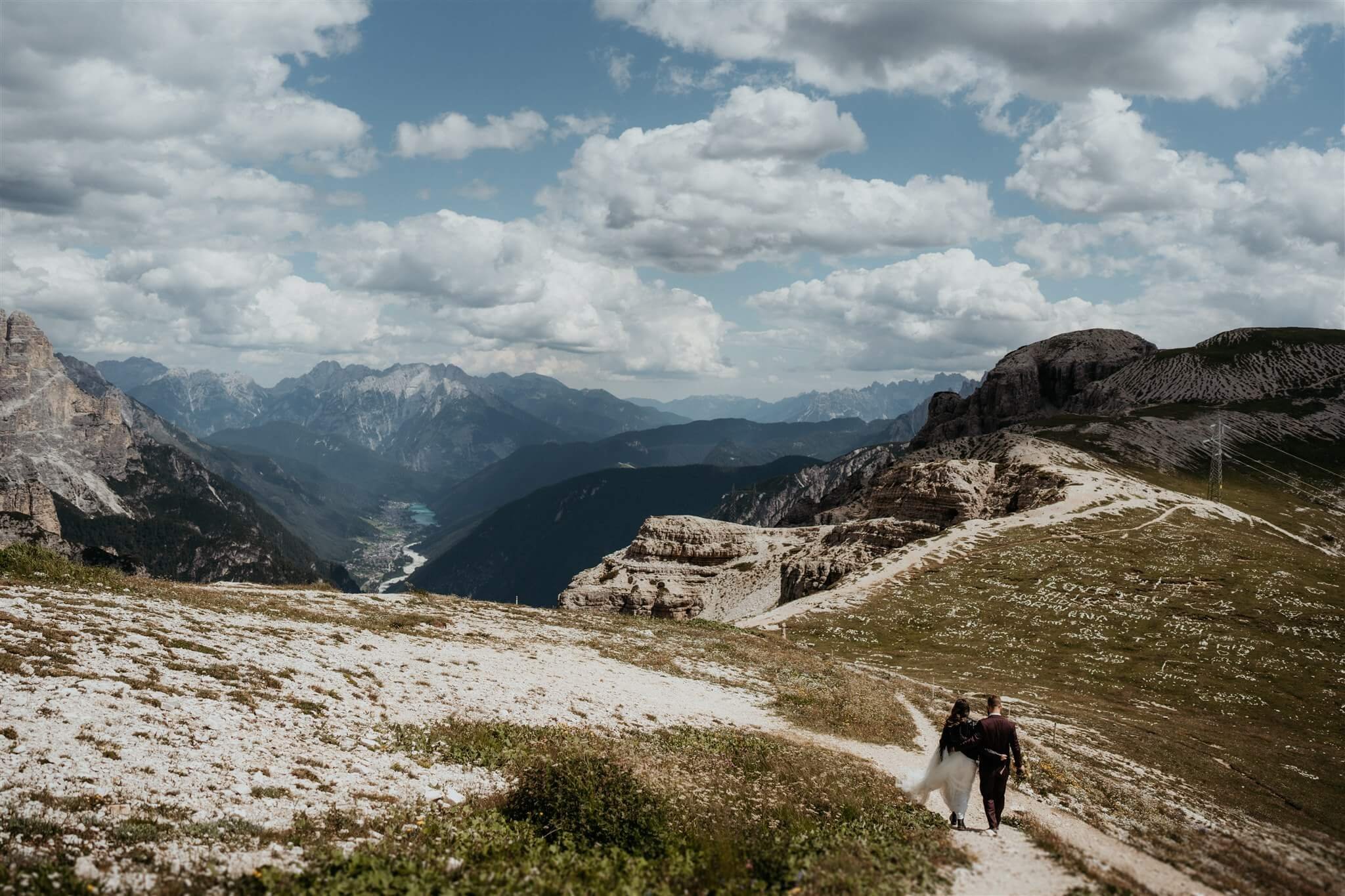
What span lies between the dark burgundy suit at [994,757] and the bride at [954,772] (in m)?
0.24

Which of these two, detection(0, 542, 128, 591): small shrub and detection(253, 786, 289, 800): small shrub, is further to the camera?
detection(0, 542, 128, 591): small shrub

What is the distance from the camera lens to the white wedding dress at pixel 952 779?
58.6 feet

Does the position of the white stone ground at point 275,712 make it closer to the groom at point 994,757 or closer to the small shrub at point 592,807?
the groom at point 994,757

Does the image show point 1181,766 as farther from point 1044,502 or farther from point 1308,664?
point 1044,502

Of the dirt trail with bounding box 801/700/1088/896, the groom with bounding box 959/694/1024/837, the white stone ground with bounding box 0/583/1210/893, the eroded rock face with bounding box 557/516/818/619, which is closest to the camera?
the white stone ground with bounding box 0/583/1210/893

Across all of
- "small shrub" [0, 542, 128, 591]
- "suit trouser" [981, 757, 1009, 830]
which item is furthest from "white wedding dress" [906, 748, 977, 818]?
"small shrub" [0, 542, 128, 591]

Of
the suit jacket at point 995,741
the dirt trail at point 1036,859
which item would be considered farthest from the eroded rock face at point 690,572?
the suit jacket at point 995,741

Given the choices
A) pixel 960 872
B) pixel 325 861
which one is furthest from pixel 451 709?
pixel 960 872

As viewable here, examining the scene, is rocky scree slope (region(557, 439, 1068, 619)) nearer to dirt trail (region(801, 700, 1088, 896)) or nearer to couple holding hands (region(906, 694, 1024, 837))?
dirt trail (region(801, 700, 1088, 896))

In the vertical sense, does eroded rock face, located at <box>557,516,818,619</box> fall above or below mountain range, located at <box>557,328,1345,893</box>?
below

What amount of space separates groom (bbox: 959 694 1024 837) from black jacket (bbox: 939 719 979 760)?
0.10m

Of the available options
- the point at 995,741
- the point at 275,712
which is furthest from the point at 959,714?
the point at 275,712

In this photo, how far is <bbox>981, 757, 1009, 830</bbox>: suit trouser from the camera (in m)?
17.7

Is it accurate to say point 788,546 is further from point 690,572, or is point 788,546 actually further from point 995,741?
point 995,741
